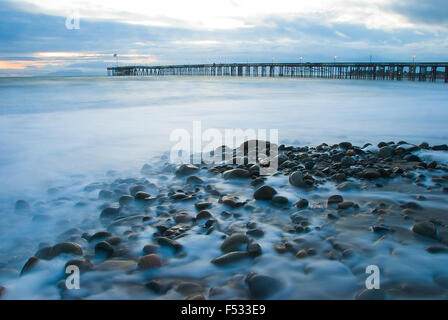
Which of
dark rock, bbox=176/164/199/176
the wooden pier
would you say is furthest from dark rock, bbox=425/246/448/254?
the wooden pier

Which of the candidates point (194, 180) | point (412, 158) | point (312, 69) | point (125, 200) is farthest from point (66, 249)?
point (312, 69)

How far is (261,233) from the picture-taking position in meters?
2.71

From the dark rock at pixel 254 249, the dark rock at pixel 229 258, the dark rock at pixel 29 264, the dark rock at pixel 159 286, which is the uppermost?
the dark rock at pixel 254 249

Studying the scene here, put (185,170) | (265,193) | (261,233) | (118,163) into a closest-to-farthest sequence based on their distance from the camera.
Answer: (261,233) → (265,193) → (185,170) → (118,163)

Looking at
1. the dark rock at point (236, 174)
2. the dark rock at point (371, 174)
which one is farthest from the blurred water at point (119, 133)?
the dark rock at point (371, 174)

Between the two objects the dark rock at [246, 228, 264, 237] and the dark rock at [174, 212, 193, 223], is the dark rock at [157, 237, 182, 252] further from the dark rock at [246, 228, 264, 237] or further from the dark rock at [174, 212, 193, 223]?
the dark rock at [246, 228, 264, 237]

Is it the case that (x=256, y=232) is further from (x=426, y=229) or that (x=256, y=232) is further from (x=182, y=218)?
(x=426, y=229)

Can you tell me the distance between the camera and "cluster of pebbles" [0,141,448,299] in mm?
2074

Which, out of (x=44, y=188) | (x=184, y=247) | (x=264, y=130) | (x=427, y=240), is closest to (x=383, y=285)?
(x=427, y=240)

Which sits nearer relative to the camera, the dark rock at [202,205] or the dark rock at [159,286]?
the dark rock at [159,286]

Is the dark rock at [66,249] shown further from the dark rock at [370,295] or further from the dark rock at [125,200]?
the dark rock at [370,295]

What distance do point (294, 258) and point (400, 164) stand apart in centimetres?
309

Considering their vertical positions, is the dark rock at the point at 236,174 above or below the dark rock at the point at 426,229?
above

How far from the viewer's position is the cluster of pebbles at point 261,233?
2074 mm
